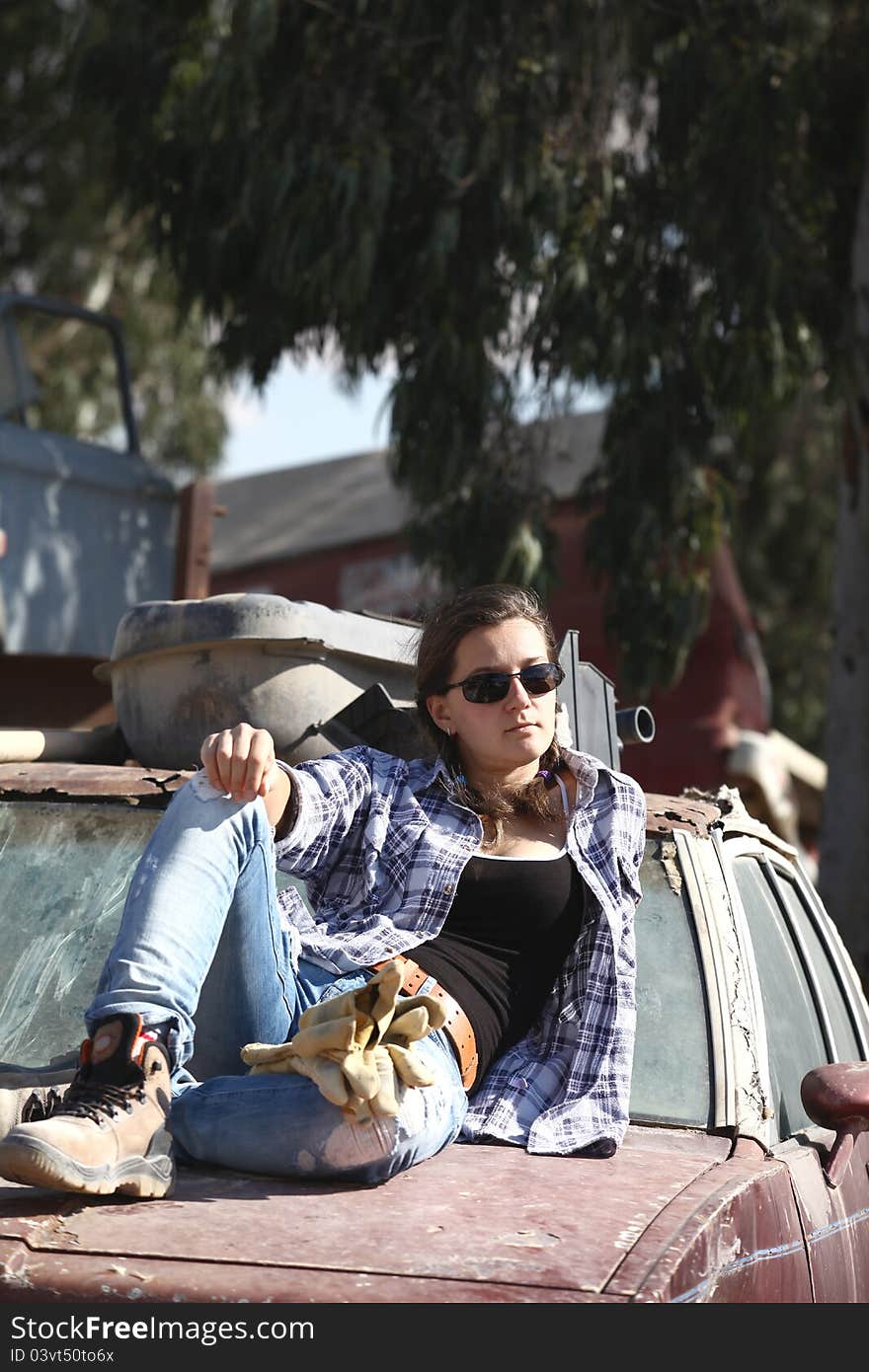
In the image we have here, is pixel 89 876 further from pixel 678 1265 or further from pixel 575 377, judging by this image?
pixel 575 377

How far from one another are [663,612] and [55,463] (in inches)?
163

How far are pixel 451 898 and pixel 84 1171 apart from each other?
986mm

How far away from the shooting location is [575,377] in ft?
34.2

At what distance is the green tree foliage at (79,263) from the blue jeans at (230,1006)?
16.9 m

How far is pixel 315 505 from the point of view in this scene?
842 inches

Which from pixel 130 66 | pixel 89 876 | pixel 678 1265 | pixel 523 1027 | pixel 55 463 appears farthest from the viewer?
pixel 130 66

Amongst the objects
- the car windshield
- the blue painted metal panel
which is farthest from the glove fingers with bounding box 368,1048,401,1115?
the blue painted metal panel

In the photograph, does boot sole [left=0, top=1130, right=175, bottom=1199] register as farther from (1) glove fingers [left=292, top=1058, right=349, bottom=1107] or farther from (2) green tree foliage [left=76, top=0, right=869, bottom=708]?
(2) green tree foliage [left=76, top=0, right=869, bottom=708]

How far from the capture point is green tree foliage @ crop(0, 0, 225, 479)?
19375 mm

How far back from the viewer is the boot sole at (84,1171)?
2.27 m

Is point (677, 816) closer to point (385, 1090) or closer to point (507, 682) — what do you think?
point (507, 682)

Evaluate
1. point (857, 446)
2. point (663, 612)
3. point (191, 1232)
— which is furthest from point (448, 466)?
point (191, 1232)

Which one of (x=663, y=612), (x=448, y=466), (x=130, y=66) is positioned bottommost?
(x=663, y=612)

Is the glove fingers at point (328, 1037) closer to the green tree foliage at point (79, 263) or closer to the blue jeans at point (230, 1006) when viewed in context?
the blue jeans at point (230, 1006)
